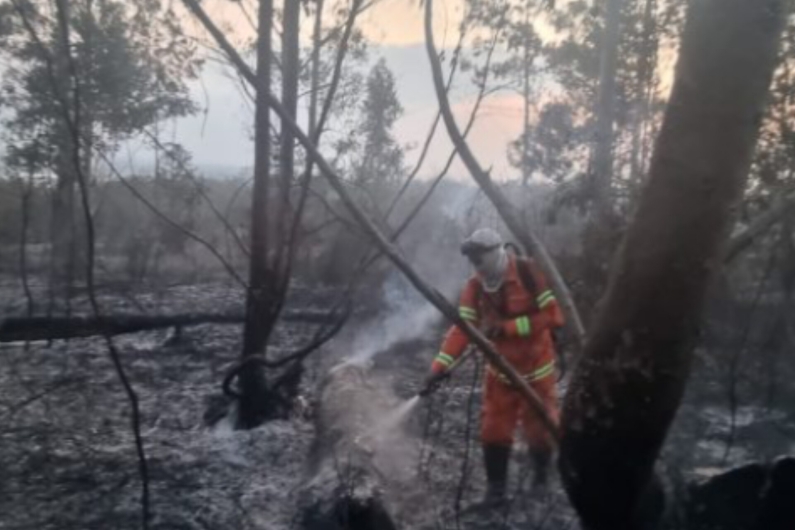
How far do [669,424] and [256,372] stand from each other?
5271 mm

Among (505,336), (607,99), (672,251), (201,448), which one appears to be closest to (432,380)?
(505,336)

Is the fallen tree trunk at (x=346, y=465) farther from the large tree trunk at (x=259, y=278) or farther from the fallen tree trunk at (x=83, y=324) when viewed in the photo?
the fallen tree trunk at (x=83, y=324)

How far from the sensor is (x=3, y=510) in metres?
4.57

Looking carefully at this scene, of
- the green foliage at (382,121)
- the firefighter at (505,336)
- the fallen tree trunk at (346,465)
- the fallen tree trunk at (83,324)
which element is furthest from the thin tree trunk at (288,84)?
the green foliage at (382,121)

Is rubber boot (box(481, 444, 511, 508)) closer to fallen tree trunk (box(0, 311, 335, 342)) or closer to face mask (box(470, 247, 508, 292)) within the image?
face mask (box(470, 247, 508, 292))

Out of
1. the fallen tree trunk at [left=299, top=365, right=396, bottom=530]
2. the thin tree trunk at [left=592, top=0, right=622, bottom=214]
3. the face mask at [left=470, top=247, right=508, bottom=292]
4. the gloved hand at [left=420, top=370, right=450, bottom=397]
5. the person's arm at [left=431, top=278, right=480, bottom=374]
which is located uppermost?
the thin tree trunk at [left=592, top=0, right=622, bottom=214]

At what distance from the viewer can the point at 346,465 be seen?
427 centimetres

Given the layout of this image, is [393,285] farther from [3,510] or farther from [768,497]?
[768,497]

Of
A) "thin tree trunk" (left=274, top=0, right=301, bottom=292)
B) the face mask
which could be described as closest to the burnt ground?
the face mask

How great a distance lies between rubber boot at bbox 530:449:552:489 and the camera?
494 cm

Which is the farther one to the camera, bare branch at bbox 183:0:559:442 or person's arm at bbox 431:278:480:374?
person's arm at bbox 431:278:480:374

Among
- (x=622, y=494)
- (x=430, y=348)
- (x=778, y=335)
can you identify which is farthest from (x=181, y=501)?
(x=778, y=335)

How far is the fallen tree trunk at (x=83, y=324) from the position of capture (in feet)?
31.0

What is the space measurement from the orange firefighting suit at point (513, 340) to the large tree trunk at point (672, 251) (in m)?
3.35
